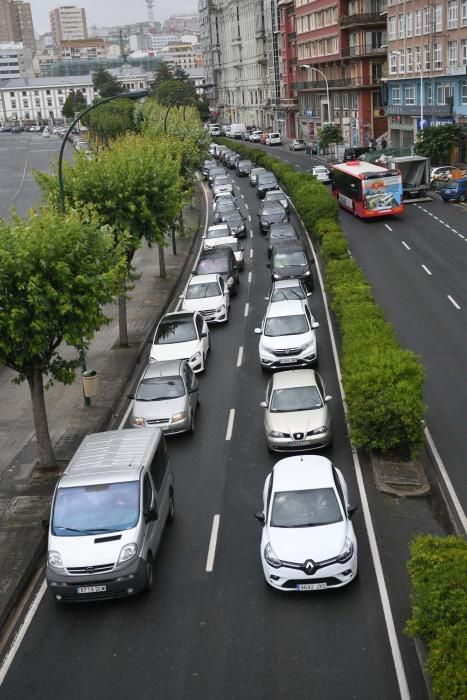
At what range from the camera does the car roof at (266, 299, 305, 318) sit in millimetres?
22703

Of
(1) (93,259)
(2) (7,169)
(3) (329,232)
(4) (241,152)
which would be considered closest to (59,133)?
(2) (7,169)

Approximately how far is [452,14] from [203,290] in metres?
42.6

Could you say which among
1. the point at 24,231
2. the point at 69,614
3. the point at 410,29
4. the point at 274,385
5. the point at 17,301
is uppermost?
the point at 410,29

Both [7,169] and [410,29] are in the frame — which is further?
[7,169]

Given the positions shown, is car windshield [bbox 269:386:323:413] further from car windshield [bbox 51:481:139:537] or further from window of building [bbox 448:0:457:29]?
window of building [bbox 448:0:457:29]

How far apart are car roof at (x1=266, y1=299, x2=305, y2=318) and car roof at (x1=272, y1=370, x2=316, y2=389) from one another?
447 centimetres

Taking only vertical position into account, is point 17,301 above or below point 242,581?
above

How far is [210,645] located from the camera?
1096 centimetres

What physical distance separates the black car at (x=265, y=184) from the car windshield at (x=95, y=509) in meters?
44.8

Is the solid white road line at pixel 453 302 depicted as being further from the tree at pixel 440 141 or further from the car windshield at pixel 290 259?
the tree at pixel 440 141

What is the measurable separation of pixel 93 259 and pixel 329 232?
18.6 m

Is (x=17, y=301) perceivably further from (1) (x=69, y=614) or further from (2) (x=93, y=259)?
(1) (x=69, y=614)

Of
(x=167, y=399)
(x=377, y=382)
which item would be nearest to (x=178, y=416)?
(x=167, y=399)

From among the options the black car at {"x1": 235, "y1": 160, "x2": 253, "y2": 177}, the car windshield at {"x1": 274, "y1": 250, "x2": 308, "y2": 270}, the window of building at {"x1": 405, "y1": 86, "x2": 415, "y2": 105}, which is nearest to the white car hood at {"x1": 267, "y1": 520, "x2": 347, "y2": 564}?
the car windshield at {"x1": 274, "y1": 250, "x2": 308, "y2": 270}
